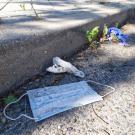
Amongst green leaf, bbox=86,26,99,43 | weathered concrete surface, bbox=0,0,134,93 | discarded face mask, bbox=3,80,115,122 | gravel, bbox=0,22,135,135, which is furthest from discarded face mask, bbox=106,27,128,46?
discarded face mask, bbox=3,80,115,122

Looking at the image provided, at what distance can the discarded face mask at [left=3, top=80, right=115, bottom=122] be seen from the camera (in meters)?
2.47

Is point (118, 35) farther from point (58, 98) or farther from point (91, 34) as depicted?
point (58, 98)

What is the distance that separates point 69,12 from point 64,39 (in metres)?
0.80

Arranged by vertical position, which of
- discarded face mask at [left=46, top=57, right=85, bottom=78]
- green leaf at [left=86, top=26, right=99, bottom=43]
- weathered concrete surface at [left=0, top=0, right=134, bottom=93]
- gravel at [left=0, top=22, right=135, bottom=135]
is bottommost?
gravel at [left=0, top=22, right=135, bottom=135]

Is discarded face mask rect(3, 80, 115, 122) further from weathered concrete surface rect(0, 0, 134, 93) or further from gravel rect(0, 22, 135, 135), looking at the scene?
weathered concrete surface rect(0, 0, 134, 93)

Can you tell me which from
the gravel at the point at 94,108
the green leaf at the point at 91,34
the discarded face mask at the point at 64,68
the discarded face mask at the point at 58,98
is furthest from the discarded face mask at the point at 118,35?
the discarded face mask at the point at 58,98

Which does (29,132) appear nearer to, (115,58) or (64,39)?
(64,39)

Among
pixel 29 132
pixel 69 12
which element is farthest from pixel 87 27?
pixel 29 132

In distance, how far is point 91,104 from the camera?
259cm

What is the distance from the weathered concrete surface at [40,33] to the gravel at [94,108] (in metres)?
0.16

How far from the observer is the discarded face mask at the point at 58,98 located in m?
2.47

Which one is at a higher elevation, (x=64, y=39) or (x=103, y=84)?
(x=64, y=39)

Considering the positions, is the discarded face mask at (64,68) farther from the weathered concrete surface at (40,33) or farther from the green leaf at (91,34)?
the green leaf at (91,34)

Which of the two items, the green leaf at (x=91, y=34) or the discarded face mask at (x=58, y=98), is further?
the green leaf at (x=91, y=34)
